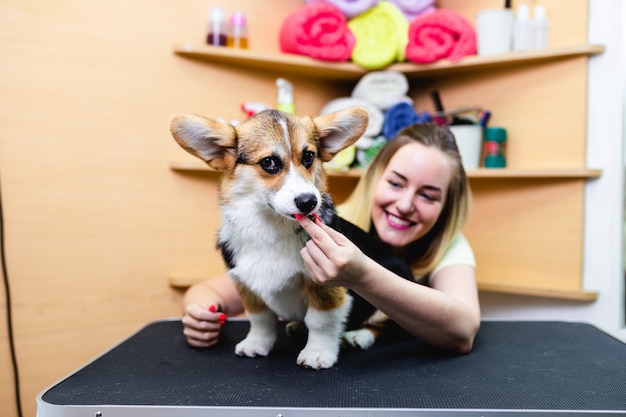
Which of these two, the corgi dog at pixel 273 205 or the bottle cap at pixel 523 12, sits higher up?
the bottle cap at pixel 523 12

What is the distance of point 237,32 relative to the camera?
187cm

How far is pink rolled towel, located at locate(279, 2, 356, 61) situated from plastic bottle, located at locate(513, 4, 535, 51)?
62 cm

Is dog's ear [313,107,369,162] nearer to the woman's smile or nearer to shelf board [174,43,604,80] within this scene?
the woman's smile

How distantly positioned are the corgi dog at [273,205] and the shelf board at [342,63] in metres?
0.88

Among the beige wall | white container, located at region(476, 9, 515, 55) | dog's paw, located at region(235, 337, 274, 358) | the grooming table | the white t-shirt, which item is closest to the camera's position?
the grooming table

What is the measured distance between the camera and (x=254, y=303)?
42.5 inches

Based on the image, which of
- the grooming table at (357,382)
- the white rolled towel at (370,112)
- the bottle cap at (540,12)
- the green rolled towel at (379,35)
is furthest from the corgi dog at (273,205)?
the bottle cap at (540,12)

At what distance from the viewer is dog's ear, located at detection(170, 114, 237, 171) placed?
958 millimetres

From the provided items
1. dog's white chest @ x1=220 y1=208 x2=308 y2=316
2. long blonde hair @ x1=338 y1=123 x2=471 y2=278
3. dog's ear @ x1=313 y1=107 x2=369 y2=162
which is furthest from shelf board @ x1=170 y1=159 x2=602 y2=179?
dog's white chest @ x1=220 y1=208 x2=308 y2=316

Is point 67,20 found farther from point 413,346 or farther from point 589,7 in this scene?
point 589,7

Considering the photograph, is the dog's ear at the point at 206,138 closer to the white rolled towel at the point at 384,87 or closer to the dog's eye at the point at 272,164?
the dog's eye at the point at 272,164

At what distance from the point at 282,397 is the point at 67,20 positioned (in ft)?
4.61

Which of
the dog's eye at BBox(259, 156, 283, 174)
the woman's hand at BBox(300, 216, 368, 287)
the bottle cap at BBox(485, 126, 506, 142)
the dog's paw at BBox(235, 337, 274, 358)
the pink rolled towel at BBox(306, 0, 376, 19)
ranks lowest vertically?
the dog's paw at BBox(235, 337, 274, 358)

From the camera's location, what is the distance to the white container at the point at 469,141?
6.14 feet
